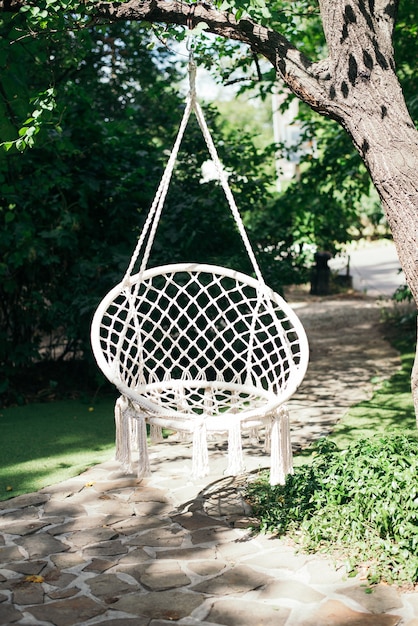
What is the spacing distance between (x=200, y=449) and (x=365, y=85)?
62.4 inches

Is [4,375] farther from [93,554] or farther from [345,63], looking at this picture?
[345,63]

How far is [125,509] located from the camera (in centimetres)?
383

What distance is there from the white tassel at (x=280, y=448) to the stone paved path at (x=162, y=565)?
0.33 metres

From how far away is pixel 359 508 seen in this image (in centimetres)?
317

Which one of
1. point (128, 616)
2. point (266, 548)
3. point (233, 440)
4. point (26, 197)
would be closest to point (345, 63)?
point (233, 440)

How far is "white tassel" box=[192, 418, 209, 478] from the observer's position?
10.2 feet

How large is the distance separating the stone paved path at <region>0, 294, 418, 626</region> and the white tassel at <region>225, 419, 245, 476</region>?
0.40m

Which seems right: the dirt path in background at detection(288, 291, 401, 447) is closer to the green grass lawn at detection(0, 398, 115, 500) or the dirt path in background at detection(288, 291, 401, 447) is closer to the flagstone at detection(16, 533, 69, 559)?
the green grass lawn at detection(0, 398, 115, 500)

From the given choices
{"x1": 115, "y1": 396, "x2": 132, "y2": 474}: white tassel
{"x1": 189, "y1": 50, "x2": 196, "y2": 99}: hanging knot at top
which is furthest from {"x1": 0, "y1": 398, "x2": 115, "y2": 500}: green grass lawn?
{"x1": 189, "y1": 50, "x2": 196, "y2": 99}: hanging knot at top

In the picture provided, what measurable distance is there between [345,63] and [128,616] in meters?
2.25

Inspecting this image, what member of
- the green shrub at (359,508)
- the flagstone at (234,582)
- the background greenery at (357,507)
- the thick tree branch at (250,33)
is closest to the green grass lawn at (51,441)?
the background greenery at (357,507)

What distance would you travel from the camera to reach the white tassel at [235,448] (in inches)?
122

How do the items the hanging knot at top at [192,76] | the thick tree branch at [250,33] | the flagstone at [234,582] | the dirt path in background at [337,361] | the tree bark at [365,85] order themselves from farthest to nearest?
1. the dirt path in background at [337,361]
2. the hanging knot at top at [192,76]
3. the thick tree branch at [250,33]
4. the tree bark at [365,85]
5. the flagstone at [234,582]

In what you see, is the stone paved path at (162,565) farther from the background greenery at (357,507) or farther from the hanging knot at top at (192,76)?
the hanging knot at top at (192,76)
